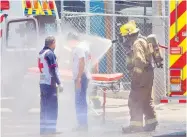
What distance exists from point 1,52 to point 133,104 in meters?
3.83

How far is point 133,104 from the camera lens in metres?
8.34

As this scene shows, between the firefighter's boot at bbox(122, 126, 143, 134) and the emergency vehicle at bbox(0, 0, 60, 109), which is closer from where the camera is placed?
the firefighter's boot at bbox(122, 126, 143, 134)

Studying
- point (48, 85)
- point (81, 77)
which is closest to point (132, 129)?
point (81, 77)

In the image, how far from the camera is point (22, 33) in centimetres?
1160

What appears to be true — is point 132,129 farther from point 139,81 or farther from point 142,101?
point 139,81

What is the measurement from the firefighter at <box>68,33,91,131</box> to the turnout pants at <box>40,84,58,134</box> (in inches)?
15.6

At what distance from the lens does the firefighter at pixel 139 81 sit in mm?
8164

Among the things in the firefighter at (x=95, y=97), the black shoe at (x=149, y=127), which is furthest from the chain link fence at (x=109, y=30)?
the black shoe at (x=149, y=127)

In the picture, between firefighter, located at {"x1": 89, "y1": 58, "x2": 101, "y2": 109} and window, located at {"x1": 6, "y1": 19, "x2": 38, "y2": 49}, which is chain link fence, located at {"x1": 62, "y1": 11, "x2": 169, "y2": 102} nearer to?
window, located at {"x1": 6, "y1": 19, "x2": 38, "y2": 49}

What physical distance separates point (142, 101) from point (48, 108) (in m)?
1.34

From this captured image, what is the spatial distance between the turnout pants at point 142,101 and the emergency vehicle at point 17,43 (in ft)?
10.9

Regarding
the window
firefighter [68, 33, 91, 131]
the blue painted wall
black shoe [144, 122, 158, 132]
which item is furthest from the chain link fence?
black shoe [144, 122, 158, 132]

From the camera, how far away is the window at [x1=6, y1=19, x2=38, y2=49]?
37.4 ft

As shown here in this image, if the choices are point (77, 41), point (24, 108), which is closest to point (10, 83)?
point (24, 108)
